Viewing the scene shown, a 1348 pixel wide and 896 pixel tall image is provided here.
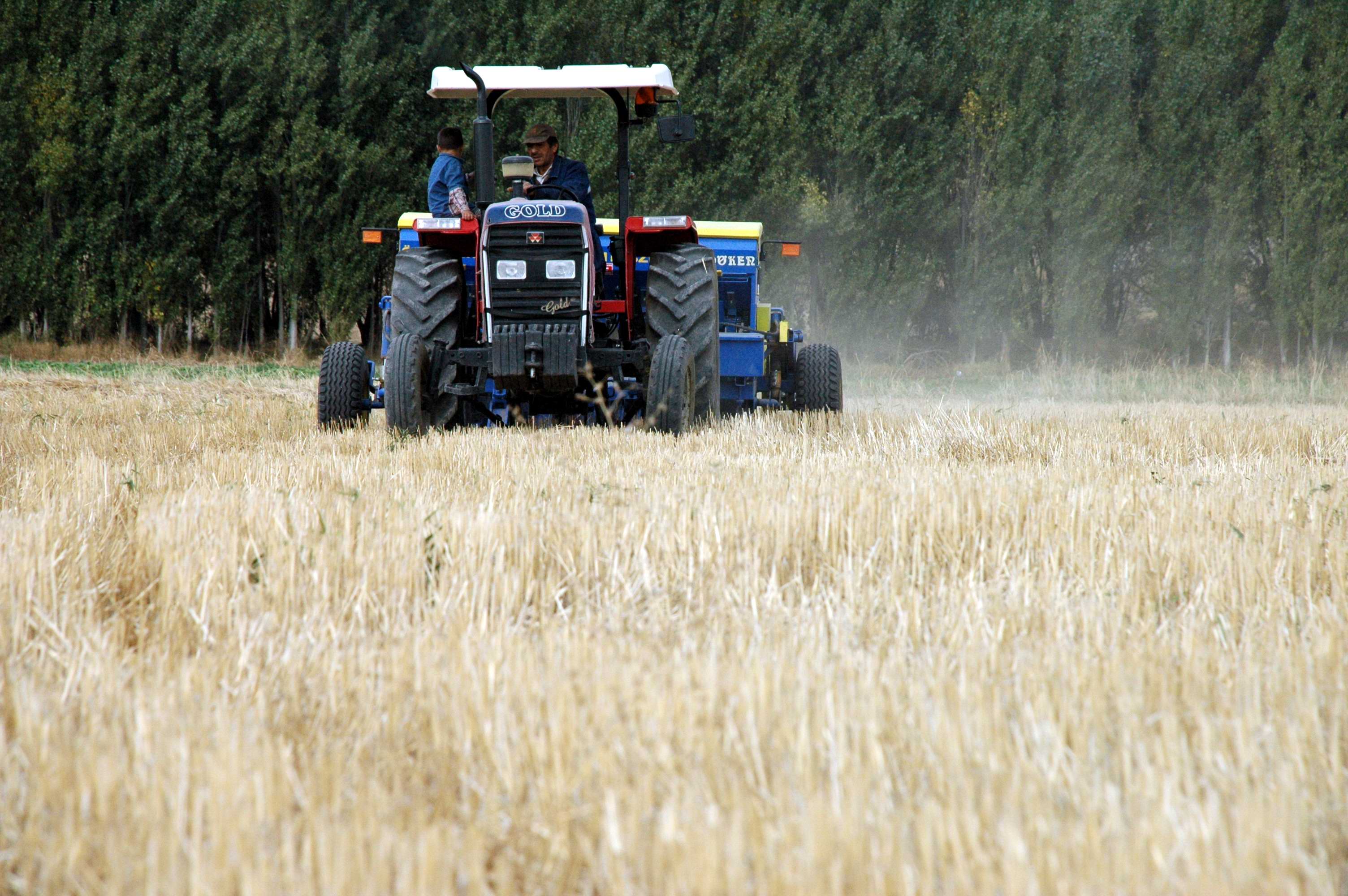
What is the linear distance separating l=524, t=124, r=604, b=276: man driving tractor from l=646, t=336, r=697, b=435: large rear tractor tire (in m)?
0.86

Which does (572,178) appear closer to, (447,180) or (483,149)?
(483,149)

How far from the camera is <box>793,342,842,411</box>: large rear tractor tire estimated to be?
8273 millimetres

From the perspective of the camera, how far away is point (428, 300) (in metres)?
5.98

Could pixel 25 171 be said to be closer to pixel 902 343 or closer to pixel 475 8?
pixel 475 8

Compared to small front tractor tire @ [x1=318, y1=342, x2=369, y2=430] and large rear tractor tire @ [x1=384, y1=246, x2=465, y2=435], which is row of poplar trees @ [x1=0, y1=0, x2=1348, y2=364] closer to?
small front tractor tire @ [x1=318, y1=342, x2=369, y2=430]

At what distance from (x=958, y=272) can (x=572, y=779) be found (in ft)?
68.6

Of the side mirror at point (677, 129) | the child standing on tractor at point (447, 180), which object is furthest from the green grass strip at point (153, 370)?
the side mirror at point (677, 129)

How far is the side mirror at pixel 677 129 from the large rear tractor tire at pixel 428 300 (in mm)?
1320

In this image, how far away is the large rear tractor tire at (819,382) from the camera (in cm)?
827

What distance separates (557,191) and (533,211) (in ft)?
2.22

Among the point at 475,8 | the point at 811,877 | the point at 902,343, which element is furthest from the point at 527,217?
the point at 902,343

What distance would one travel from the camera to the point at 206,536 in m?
2.68

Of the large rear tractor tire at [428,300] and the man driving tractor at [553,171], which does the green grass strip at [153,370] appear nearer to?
the large rear tractor tire at [428,300]

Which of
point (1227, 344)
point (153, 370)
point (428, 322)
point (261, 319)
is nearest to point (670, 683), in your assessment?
point (428, 322)
